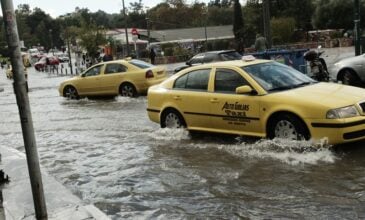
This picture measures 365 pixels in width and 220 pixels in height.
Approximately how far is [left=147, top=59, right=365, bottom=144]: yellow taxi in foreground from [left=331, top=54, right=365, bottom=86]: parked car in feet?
20.8

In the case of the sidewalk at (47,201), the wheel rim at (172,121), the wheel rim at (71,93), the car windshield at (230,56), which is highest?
the car windshield at (230,56)

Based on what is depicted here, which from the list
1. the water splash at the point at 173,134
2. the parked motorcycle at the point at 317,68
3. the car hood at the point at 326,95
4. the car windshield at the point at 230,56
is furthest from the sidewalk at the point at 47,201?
the car windshield at the point at 230,56

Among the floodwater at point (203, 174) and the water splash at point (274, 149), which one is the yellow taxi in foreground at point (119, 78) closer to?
the floodwater at point (203, 174)

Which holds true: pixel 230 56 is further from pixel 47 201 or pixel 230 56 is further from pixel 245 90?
pixel 47 201

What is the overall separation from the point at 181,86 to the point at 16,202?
4.49 meters

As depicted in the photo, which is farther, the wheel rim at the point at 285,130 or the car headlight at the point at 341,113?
the wheel rim at the point at 285,130

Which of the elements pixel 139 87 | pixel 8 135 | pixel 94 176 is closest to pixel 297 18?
pixel 139 87

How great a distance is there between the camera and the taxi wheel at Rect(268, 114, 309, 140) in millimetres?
8516

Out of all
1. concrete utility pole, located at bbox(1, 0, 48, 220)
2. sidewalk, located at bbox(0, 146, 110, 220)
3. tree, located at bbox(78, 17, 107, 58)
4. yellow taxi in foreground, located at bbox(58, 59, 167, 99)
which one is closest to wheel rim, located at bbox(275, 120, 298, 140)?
sidewalk, located at bbox(0, 146, 110, 220)

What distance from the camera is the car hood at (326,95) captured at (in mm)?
8352

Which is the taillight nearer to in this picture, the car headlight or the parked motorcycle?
the parked motorcycle

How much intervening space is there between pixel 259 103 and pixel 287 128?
0.62 m

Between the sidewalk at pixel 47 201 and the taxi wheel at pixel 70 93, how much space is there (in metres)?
12.2

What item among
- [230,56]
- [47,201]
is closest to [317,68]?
[230,56]
